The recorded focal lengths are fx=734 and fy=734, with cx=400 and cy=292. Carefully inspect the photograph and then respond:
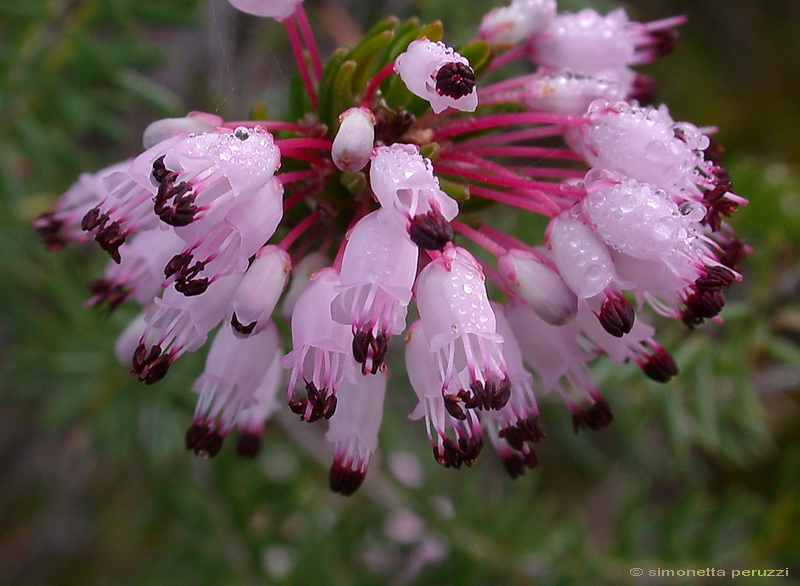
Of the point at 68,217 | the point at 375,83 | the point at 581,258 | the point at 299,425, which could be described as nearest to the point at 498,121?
the point at 375,83

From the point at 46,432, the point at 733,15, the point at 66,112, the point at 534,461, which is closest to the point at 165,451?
the point at 66,112

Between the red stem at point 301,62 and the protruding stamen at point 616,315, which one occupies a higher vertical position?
the red stem at point 301,62

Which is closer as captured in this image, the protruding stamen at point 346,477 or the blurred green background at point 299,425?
the protruding stamen at point 346,477

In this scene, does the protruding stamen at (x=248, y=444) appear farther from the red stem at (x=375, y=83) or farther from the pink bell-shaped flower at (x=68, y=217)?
the red stem at (x=375, y=83)

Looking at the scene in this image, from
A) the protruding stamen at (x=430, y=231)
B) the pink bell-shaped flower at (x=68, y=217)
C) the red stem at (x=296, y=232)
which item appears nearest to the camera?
the protruding stamen at (x=430, y=231)

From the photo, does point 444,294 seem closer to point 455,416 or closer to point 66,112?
point 455,416

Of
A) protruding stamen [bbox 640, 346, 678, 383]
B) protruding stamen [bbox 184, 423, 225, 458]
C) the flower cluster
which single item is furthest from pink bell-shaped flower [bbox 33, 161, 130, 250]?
protruding stamen [bbox 640, 346, 678, 383]

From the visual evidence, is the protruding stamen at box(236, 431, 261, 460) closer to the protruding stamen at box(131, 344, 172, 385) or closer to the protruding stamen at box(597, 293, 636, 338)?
the protruding stamen at box(131, 344, 172, 385)

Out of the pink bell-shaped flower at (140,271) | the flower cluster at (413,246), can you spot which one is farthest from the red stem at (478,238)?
the pink bell-shaped flower at (140,271)
